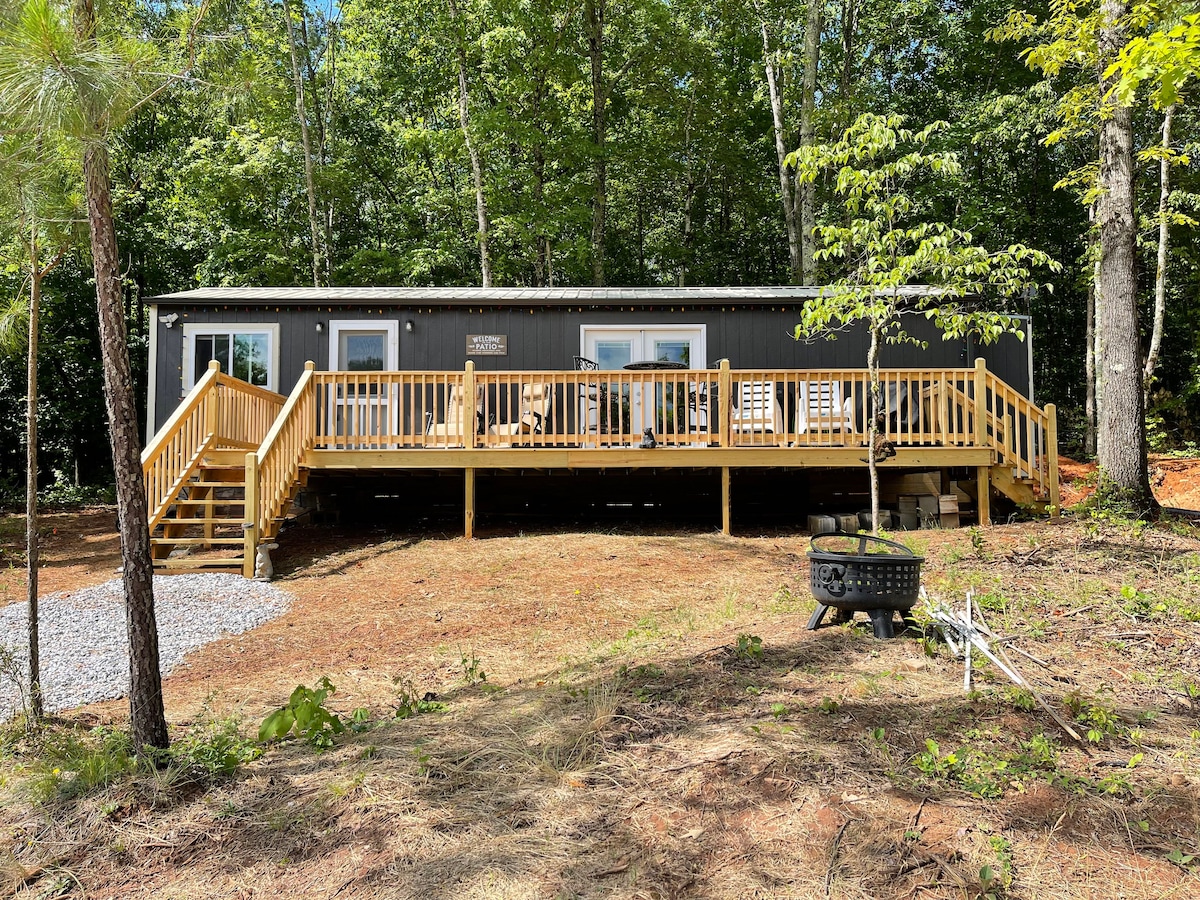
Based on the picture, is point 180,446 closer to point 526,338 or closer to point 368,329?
point 368,329

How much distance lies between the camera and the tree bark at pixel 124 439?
10.6 feet

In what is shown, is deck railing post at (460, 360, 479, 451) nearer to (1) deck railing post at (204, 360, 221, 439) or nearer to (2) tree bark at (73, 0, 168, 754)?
(1) deck railing post at (204, 360, 221, 439)

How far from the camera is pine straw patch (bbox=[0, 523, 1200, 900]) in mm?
2459

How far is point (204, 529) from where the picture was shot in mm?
8117

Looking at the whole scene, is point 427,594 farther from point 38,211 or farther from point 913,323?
point 913,323

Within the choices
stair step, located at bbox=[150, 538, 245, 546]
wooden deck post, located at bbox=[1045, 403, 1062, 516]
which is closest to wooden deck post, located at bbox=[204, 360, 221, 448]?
stair step, located at bbox=[150, 538, 245, 546]

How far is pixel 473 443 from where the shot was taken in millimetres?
8641

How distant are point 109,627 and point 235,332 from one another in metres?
6.15

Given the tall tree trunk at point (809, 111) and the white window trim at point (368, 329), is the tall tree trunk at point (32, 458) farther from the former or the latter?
the tall tree trunk at point (809, 111)

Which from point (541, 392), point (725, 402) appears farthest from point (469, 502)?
point (725, 402)

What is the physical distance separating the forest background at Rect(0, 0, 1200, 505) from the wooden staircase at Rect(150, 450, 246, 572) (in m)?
8.86

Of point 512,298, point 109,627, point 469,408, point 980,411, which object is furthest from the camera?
point 512,298

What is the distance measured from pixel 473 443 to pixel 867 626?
5182 mm

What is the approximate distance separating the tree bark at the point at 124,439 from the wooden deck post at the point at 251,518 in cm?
415
